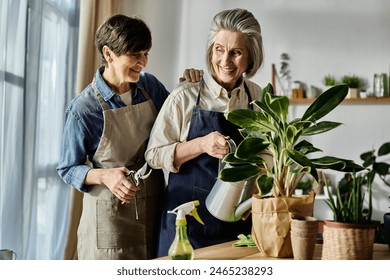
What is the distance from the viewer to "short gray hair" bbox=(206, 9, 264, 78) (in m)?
1.34

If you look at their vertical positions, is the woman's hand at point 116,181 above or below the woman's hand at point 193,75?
below

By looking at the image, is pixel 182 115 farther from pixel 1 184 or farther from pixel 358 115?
pixel 1 184

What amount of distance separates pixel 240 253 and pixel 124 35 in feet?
1.91

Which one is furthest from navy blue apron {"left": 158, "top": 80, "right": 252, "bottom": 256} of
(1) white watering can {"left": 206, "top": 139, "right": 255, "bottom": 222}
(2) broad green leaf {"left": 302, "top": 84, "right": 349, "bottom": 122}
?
(2) broad green leaf {"left": 302, "top": 84, "right": 349, "bottom": 122}

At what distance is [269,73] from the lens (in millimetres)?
1430

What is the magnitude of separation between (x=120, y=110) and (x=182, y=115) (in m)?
0.16

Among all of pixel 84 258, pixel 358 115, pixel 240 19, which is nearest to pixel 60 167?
pixel 84 258

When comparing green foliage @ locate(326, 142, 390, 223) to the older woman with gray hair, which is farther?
the older woman with gray hair

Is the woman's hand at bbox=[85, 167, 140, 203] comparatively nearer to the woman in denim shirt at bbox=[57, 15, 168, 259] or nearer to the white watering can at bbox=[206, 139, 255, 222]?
the woman in denim shirt at bbox=[57, 15, 168, 259]

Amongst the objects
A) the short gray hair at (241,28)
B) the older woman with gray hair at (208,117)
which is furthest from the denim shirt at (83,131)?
the short gray hair at (241,28)

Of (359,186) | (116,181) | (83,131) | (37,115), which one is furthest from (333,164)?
(37,115)

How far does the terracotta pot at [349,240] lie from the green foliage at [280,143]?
0.12 m

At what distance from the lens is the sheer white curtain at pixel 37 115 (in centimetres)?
157

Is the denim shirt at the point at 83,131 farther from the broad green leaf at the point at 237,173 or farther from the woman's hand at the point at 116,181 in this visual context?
the broad green leaf at the point at 237,173
